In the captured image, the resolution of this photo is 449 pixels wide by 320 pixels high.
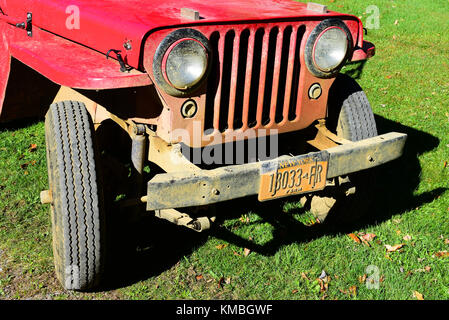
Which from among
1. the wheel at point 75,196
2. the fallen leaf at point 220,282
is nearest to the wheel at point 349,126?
the fallen leaf at point 220,282

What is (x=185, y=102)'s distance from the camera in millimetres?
2830

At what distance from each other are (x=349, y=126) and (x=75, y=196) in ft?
5.85

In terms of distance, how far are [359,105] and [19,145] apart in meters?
2.79

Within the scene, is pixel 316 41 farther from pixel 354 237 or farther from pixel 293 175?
pixel 354 237

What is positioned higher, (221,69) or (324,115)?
(221,69)

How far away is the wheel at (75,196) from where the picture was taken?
106 inches

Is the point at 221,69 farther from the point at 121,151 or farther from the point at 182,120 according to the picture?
the point at 121,151

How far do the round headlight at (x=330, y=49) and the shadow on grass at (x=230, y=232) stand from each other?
87 centimetres

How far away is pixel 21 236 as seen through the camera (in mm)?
3553

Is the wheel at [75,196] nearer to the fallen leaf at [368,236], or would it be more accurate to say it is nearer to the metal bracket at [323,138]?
the metal bracket at [323,138]

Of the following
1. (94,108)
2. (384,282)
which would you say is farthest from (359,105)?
(94,108)


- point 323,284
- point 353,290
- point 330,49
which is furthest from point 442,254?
point 330,49

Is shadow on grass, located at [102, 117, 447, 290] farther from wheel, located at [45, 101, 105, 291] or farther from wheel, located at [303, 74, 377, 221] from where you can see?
wheel, located at [45, 101, 105, 291]

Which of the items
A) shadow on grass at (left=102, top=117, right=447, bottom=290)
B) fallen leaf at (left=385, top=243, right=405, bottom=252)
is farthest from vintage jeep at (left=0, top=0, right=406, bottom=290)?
fallen leaf at (left=385, top=243, right=405, bottom=252)
